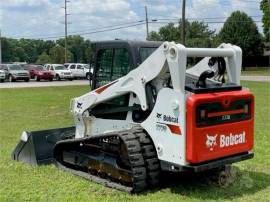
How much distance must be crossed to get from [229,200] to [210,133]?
94 centimetres

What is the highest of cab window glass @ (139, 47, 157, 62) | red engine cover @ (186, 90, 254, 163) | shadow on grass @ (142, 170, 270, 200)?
cab window glass @ (139, 47, 157, 62)

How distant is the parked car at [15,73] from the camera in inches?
1736

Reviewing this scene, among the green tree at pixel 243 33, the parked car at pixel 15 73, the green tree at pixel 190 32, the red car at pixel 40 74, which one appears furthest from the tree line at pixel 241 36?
the parked car at pixel 15 73

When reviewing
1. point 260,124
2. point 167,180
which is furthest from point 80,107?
point 260,124

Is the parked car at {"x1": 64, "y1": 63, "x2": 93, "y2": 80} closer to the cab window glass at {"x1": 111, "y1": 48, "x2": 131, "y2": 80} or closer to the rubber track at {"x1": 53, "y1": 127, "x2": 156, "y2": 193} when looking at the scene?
the cab window glass at {"x1": 111, "y1": 48, "x2": 131, "y2": 80}

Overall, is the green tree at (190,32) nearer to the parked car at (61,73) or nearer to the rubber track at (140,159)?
the parked car at (61,73)

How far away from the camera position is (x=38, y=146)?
8836 mm

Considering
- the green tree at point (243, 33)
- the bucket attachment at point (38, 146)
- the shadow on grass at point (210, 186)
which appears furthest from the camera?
the green tree at point (243, 33)

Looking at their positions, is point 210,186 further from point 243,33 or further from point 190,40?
point 190,40

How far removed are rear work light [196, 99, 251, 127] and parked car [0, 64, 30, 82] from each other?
38725 millimetres

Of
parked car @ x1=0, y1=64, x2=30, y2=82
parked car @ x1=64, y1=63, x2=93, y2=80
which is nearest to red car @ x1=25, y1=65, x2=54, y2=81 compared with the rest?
parked car @ x1=0, y1=64, x2=30, y2=82

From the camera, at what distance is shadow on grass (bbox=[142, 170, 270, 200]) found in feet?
23.2

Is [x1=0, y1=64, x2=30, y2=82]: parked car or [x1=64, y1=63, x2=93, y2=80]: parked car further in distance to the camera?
[x1=64, y1=63, x2=93, y2=80]: parked car

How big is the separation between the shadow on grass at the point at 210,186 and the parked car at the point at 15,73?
3797 cm
